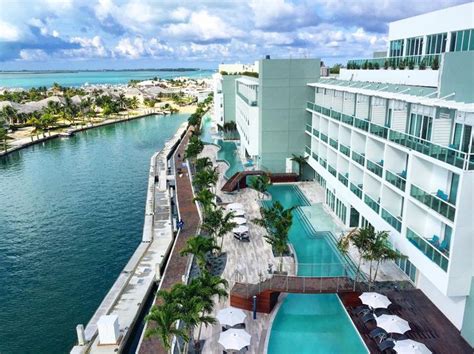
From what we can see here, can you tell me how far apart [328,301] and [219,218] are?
10.3 metres

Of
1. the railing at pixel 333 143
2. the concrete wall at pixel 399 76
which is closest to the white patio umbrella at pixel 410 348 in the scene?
the concrete wall at pixel 399 76

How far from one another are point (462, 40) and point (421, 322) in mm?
24057

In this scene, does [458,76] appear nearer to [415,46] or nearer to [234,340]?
[234,340]

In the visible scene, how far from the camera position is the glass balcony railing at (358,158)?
3127cm

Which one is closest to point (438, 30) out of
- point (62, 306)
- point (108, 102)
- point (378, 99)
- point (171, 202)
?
point (378, 99)

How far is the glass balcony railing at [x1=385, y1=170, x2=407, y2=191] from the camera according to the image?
982 inches

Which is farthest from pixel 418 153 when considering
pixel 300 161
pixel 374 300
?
pixel 300 161

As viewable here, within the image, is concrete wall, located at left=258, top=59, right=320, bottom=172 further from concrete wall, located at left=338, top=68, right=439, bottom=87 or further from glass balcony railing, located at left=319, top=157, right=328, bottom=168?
glass balcony railing, located at left=319, top=157, right=328, bottom=168

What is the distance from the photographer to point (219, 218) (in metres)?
30.8

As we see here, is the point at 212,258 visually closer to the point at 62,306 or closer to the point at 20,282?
the point at 62,306

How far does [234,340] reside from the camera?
64.7 ft

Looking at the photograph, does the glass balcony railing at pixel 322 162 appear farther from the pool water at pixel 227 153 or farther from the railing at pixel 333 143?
the pool water at pixel 227 153

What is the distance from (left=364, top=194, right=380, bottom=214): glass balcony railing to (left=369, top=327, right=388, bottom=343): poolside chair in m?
9.66

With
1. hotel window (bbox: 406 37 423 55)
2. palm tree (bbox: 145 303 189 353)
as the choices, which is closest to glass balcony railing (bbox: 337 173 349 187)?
hotel window (bbox: 406 37 423 55)
